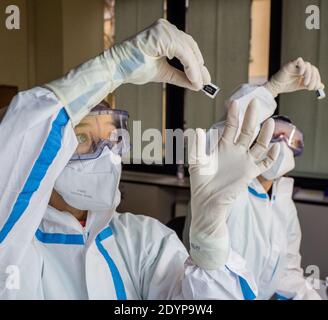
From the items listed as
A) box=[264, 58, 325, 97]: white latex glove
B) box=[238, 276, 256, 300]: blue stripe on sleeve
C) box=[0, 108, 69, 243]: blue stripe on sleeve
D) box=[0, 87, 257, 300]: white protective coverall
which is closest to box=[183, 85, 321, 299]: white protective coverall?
box=[264, 58, 325, 97]: white latex glove

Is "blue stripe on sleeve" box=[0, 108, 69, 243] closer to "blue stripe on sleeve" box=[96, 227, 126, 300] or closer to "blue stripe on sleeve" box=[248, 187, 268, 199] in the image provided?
"blue stripe on sleeve" box=[96, 227, 126, 300]

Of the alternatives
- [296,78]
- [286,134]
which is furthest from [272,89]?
[286,134]

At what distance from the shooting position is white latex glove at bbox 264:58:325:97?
1.00m

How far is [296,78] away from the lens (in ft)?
3.48

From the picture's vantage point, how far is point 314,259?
7.16 feet

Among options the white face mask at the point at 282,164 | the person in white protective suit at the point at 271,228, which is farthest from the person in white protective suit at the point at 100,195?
the white face mask at the point at 282,164

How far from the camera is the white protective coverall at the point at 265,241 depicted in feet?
4.19

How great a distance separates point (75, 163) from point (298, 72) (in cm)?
66

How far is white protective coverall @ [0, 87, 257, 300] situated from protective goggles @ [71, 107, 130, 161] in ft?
0.55

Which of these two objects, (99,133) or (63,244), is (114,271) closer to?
(63,244)

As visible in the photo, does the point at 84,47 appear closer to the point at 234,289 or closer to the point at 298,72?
the point at 298,72

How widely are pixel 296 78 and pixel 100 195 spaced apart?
0.65m

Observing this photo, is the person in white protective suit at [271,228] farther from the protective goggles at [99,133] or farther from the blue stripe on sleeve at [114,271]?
the protective goggles at [99,133]
